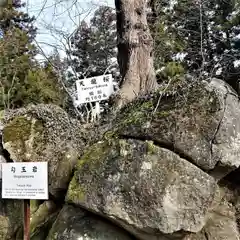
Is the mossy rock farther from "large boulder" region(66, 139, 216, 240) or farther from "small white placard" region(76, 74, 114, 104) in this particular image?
"small white placard" region(76, 74, 114, 104)

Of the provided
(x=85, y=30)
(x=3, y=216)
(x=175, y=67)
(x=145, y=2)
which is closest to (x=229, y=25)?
(x=175, y=67)

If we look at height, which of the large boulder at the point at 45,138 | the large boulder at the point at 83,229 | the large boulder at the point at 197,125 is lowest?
the large boulder at the point at 83,229

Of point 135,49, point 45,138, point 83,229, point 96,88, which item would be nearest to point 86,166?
point 83,229

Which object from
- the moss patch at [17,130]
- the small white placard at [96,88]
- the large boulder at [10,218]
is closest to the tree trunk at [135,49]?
the small white placard at [96,88]

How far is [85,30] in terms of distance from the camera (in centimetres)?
819

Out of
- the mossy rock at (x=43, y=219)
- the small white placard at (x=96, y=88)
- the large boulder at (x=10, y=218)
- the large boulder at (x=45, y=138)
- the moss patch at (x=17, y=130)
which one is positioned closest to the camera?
the mossy rock at (x=43, y=219)

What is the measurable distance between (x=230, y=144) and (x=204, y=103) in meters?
0.35

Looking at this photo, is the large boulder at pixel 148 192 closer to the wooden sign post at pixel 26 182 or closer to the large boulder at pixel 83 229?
the large boulder at pixel 83 229

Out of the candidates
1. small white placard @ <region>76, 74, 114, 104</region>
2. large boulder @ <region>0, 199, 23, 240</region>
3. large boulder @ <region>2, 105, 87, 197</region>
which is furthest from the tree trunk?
large boulder @ <region>0, 199, 23, 240</region>

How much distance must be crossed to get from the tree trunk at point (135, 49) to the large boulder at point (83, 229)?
1.71m

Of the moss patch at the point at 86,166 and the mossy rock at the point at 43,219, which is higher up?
the moss patch at the point at 86,166

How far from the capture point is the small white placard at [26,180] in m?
2.71

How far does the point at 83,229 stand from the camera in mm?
2549

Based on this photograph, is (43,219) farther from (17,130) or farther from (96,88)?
(96,88)
